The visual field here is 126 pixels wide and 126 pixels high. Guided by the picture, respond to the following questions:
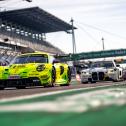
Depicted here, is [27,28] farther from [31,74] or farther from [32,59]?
[31,74]

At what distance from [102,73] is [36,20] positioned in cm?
4755

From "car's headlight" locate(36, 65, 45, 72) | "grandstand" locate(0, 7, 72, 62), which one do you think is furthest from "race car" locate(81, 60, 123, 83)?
"grandstand" locate(0, 7, 72, 62)

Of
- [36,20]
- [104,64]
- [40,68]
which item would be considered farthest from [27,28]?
[40,68]

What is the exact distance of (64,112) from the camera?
1.41 metres

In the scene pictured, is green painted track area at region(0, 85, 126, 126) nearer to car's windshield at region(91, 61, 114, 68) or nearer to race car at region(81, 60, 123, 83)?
race car at region(81, 60, 123, 83)

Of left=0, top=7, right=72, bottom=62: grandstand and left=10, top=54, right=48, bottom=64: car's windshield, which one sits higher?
left=0, top=7, right=72, bottom=62: grandstand

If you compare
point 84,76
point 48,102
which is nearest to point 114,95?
point 48,102

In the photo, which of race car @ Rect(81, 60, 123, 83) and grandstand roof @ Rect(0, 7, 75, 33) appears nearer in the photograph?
race car @ Rect(81, 60, 123, 83)

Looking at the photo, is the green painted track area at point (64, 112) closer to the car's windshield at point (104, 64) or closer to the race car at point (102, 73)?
the race car at point (102, 73)

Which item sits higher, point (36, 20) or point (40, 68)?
point (36, 20)

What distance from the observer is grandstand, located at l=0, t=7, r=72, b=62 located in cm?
5853

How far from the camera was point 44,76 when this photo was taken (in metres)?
15.3

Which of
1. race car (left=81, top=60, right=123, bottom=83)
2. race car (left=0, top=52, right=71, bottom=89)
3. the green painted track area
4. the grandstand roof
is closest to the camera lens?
the green painted track area

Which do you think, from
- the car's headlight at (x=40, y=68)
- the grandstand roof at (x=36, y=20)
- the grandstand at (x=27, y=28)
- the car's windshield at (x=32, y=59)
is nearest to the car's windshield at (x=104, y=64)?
the car's windshield at (x=32, y=59)
